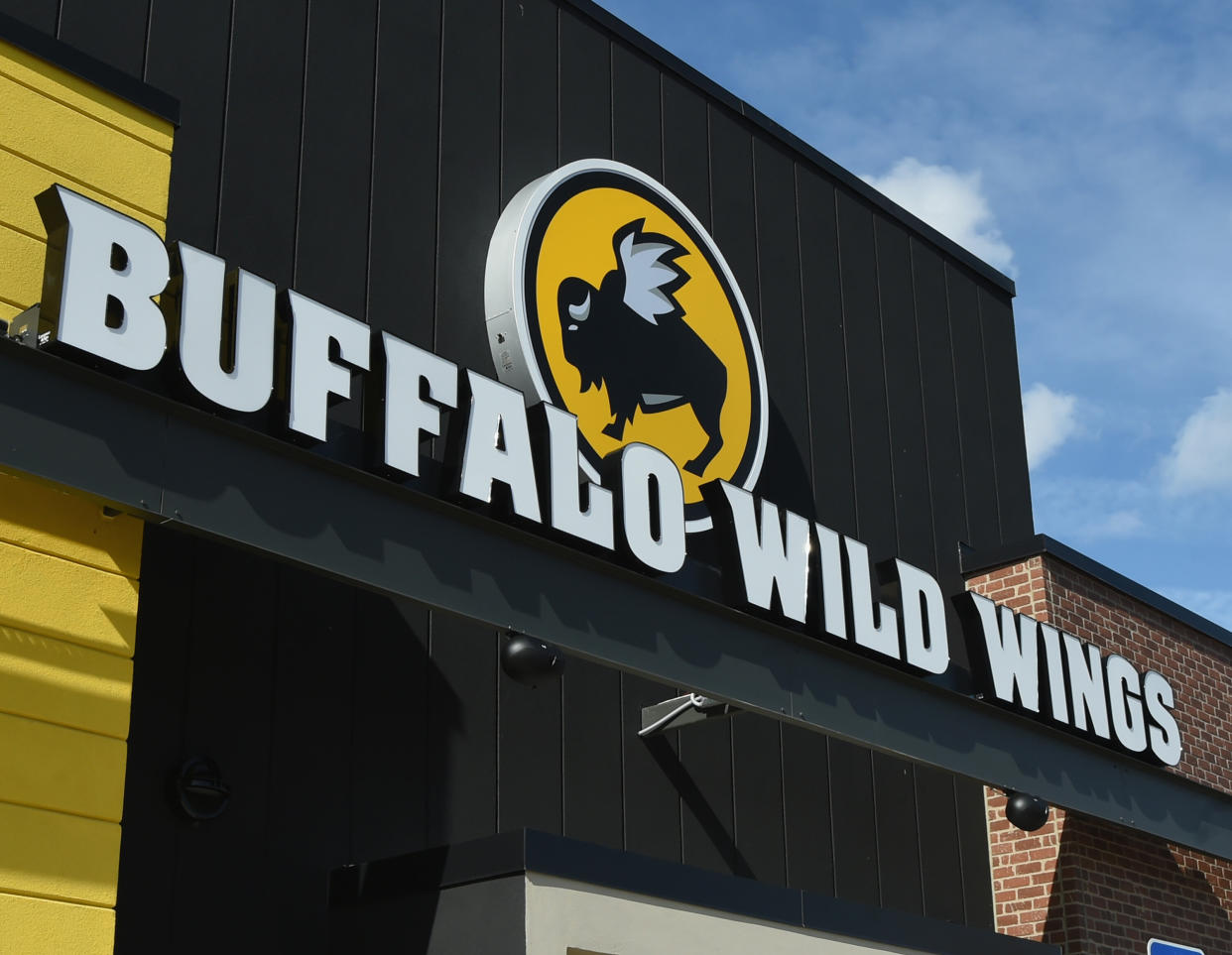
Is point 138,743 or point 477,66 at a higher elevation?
point 477,66

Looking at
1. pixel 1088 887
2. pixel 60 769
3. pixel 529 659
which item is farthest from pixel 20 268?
pixel 1088 887

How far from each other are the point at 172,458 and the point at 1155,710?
8356 mm

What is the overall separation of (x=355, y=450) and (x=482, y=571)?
85 centimetres

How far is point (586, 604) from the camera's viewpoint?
830cm

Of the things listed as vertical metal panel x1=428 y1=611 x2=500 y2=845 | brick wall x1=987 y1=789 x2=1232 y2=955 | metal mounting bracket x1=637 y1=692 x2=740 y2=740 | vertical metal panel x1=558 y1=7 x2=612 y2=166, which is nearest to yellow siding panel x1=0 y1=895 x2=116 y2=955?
vertical metal panel x1=428 y1=611 x2=500 y2=845

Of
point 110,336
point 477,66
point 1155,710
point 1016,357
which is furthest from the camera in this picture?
point 1016,357

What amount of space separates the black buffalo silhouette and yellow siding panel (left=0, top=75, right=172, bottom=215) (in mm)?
3860

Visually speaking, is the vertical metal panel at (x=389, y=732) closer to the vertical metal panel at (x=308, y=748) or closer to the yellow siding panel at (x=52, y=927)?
the vertical metal panel at (x=308, y=748)

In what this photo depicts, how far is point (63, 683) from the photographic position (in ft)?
19.9

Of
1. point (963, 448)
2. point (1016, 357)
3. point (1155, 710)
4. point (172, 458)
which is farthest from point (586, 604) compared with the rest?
point (1016, 357)

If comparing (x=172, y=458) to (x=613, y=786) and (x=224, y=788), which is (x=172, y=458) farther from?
(x=613, y=786)

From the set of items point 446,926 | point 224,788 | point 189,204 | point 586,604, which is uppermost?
point 189,204

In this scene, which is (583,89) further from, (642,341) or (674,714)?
(674,714)

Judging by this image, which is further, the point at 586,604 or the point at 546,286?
the point at 546,286
